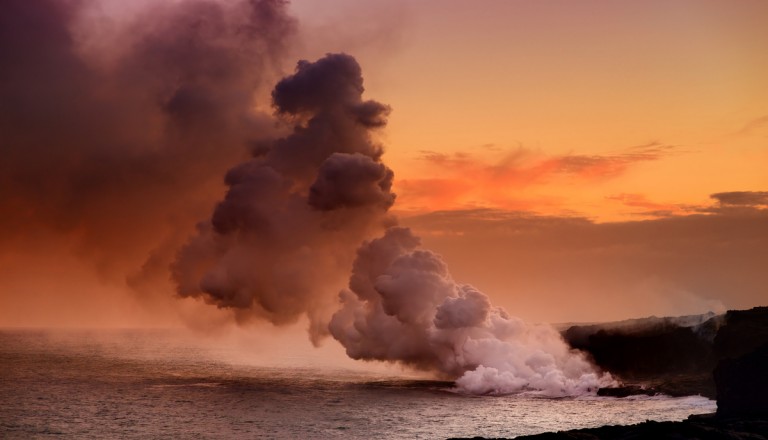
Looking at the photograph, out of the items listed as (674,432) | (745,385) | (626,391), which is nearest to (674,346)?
(626,391)

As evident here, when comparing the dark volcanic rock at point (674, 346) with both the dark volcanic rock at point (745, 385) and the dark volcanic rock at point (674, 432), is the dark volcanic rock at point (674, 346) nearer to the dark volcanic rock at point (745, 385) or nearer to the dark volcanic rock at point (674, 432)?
the dark volcanic rock at point (745, 385)

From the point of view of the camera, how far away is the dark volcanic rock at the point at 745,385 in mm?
→ 98125

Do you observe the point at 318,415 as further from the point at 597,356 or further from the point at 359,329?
the point at 597,356

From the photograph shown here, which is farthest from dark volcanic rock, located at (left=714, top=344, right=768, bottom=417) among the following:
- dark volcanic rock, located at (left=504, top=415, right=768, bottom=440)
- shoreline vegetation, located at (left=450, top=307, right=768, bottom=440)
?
dark volcanic rock, located at (left=504, top=415, right=768, bottom=440)

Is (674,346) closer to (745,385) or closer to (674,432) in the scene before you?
(745,385)

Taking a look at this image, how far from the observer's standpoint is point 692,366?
155875mm

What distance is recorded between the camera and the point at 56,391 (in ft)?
485

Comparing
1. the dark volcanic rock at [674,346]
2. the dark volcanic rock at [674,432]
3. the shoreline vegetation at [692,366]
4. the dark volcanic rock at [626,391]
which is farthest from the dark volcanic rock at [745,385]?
the dark volcanic rock at [626,391]

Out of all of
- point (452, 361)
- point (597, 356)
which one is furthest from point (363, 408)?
point (597, 356)

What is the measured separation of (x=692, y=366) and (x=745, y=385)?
57.5m

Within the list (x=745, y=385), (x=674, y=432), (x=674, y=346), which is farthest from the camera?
(x=674, y=346)

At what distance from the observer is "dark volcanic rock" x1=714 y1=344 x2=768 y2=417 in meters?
98.1

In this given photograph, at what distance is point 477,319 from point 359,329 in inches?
1005

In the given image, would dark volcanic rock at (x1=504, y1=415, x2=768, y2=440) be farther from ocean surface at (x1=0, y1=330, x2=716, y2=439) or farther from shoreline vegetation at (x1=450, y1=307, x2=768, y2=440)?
ocean surface at (x1=0, y1=330, x2=716, y2=439)
